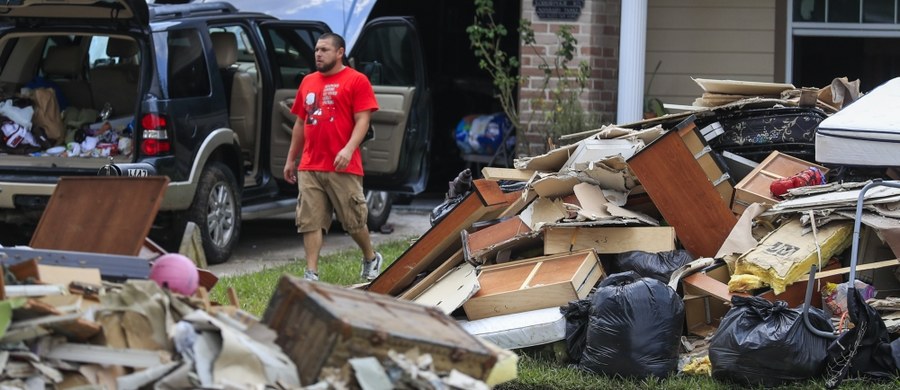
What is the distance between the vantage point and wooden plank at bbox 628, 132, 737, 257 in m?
7.32

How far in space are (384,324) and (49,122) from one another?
709 centimetres

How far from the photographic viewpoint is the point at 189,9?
9.90 metres

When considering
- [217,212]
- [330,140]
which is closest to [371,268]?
[330,140]

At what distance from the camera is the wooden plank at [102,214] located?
4820mm

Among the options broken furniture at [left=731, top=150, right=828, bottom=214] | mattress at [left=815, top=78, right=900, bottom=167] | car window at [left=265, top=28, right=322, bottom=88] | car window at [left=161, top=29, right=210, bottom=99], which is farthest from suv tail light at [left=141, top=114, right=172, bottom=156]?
mattress at [left=815, top=78, right=900, bottom=167]

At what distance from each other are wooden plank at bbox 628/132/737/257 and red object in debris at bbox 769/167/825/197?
0.38 m

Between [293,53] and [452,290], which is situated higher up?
[293,53]

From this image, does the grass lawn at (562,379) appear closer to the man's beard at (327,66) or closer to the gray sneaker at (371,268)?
the gray sneaker at (371,268)

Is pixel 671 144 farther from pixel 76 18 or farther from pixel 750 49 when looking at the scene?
pixel 750 49

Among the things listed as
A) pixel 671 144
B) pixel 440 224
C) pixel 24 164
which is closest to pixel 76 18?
pixel 24 164

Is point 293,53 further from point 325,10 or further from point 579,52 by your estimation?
point 579,52

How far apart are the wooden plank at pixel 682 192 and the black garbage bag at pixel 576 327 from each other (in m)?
1.14

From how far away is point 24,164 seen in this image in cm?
952

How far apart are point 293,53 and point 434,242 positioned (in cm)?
377
